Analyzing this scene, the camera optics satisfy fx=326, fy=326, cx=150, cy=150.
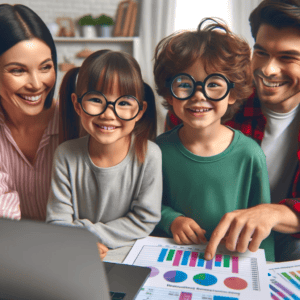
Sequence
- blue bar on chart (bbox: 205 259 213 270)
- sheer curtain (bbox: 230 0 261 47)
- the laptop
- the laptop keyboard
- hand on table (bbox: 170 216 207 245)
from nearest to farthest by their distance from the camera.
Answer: the laptop
the laptop keyboard
blue bar on chart (bbox: 205 259 213 270)
hand on table (bbox: 170 216 207 245)
sheer curtain (bbox: 230 0 261 47)

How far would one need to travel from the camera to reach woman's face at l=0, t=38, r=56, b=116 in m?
0.95

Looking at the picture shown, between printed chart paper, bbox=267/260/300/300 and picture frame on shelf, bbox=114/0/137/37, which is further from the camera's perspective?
picture frame on shelf, bbox=114/0/137/37

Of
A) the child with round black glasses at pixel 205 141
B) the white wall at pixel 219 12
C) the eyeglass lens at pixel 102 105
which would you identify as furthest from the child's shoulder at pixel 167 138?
the white wall at pixel 219 12

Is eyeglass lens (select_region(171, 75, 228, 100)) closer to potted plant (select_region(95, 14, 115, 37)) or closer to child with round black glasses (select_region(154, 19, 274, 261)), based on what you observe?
child with round black glasses (select_region(154, 19, 274, 261))

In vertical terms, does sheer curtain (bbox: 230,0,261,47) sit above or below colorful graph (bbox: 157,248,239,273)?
above

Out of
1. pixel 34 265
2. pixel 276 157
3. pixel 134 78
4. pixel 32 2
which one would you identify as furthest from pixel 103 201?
pixel 32 2

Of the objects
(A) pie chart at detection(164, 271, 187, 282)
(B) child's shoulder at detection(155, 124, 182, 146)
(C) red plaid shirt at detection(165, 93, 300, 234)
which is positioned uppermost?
(C) red plaid shirt at detection(165, 93, 300, 234)

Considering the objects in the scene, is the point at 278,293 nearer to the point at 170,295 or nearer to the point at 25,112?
the point at 170,295

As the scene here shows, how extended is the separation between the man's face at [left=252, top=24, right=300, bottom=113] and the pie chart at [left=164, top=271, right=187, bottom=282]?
653 millimetres

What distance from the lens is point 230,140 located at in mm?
999

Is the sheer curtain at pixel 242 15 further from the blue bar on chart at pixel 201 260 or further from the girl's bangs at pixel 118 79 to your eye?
the blue bar on chart at pixel 201 260

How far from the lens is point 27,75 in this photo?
3.20 ft

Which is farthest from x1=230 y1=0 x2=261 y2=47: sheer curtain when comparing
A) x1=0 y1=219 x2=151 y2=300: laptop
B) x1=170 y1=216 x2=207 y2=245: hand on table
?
x1=0 y1=219 x2=151 y2=300: laptop

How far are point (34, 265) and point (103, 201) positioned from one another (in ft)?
1.51
